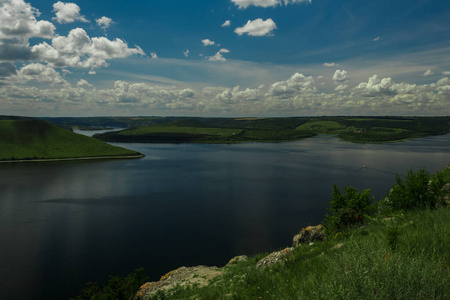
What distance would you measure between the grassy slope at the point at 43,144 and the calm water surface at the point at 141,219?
45.0 m

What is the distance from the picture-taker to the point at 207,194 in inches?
2795

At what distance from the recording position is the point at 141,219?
51656 millimetres

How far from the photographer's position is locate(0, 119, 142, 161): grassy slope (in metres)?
140

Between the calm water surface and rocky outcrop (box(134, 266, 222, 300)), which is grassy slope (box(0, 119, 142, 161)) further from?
rocky outcrop (box(134, 266, 222, 300))

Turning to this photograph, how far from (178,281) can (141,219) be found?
31.7 meters

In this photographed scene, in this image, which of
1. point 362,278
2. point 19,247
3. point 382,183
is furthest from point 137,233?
point 382,183

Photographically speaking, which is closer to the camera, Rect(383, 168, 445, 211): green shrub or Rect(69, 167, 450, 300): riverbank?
Rect(69, 167, 450, 300): riverbank

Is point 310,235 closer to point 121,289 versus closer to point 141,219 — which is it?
point 121,289

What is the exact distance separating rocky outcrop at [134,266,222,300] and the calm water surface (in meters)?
7.75

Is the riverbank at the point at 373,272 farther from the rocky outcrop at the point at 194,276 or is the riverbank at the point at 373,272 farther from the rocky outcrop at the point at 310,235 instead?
the rocky outcrop at the point at 310,235

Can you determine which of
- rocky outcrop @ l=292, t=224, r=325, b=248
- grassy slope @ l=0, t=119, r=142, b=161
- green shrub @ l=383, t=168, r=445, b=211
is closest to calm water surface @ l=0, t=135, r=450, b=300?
rocky outcrop @ l=292, t=224, r=325, b=248

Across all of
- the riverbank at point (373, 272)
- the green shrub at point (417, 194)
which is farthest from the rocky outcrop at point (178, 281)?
the green shrub at point (417, 194)

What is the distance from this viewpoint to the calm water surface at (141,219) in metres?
33.6

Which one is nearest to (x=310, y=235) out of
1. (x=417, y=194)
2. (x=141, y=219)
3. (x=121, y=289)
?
(x=417, y=194)
